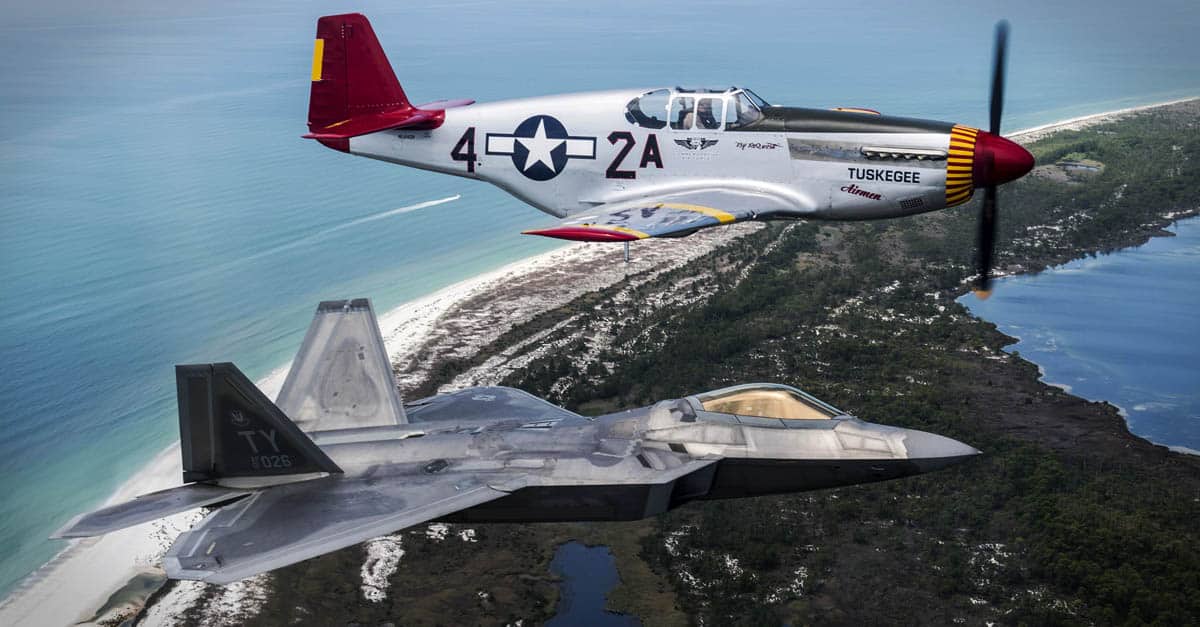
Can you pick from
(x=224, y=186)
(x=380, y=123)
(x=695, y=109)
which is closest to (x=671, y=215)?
(x=695, y=109)

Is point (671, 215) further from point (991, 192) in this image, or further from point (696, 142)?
point (991, 192)

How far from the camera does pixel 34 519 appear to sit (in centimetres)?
3503

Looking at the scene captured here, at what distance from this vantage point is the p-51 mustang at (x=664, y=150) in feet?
98.3

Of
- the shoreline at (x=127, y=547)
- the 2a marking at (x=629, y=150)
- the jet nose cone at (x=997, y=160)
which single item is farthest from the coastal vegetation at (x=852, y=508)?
the jet nose cone at (x=997, y=160)

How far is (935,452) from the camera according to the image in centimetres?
2158

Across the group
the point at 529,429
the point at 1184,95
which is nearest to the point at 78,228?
the point at 529,429

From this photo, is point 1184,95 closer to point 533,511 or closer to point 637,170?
point 637,170

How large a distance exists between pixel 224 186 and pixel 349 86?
139ft

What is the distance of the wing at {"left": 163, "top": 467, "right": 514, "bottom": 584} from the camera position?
64.3ft

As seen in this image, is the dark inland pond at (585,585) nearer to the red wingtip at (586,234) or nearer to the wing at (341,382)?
the wing at (341,382)

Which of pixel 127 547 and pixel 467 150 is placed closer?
pixel 127 547

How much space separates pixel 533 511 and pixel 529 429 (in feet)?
6.32

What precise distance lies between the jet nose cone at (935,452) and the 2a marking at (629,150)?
1356 cm

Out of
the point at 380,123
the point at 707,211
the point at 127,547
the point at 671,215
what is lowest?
the point at 127,547
